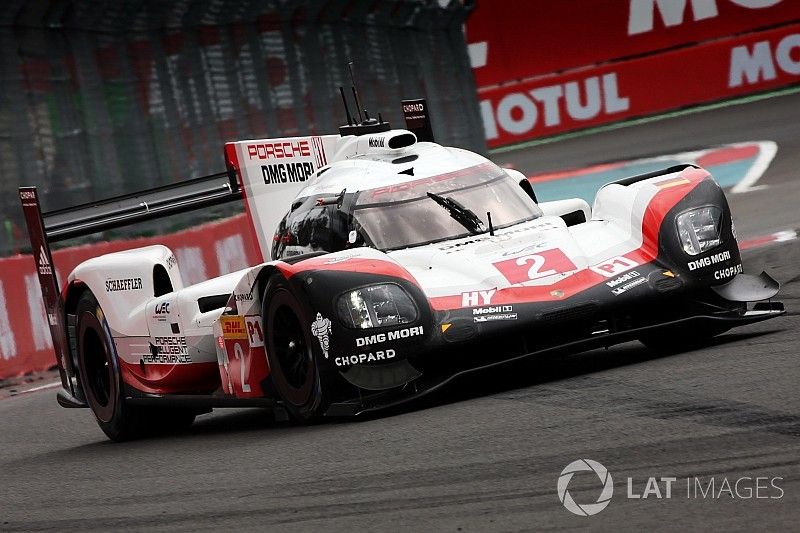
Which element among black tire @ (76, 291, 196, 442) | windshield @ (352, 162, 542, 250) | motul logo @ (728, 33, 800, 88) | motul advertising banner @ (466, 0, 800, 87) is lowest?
black tire @ (76, 291, 196, 442)

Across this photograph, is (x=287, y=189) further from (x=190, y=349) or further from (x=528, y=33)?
(x=528, y=33)

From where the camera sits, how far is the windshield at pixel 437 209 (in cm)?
797

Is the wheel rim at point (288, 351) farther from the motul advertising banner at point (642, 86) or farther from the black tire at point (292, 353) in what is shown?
the motul advertising banner at point (642, 86)

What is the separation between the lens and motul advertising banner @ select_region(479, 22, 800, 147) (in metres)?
21.7

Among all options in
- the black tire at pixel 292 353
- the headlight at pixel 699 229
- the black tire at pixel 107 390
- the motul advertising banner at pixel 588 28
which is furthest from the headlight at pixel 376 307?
the motul advertising banner at pixel 588 28

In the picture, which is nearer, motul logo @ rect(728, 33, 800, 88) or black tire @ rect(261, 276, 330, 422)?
black tire @ rect(261, 276, 330, 422)

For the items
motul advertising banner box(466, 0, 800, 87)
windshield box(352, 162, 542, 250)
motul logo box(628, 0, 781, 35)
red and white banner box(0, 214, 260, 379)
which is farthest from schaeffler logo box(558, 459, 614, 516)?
motul logo box(628, 0, 781, 35)

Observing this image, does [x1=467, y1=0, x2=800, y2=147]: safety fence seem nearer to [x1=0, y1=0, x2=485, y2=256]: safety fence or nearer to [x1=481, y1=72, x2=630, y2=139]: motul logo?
[x1=481, y1=72, x2=630, y2=139]: motul logo

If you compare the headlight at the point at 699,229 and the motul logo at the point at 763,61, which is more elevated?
the motul logo at the point at 763,61

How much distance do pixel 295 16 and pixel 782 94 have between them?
310 inches

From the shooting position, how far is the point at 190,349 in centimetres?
855

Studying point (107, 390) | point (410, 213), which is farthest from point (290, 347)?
point (107, 390)

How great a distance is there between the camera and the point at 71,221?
9.68 meters

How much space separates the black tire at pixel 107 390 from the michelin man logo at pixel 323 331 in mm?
2466
